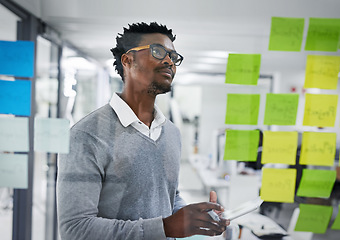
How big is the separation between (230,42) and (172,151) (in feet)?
1.10

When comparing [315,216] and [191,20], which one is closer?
[191,20]

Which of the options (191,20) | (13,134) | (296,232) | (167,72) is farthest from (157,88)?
(296,232)

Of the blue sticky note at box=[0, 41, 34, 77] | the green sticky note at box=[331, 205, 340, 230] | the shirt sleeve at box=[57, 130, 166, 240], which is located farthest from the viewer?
the green sticky note at box=[331, 205, 340, 230]

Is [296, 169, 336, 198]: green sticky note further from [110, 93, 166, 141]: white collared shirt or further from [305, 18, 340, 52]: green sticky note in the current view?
[110, 93, 166, 141]: white collared shirt

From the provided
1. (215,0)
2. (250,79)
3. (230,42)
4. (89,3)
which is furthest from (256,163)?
(89,3)

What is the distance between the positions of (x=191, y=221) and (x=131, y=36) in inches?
18.5

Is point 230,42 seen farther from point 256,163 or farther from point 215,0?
point 256,163

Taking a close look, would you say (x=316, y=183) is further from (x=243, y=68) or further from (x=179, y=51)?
(x=179, y=51)

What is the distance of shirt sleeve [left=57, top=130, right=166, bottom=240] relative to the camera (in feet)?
1.92

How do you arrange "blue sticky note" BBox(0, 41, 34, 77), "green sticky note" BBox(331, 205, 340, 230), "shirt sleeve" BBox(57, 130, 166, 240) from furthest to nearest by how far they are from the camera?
"green sticky note" BBox(331, 205, 340, 230)
"blue sticky note" BBox(0, 41, 34, 77)
"shirt sleeve" BBox(57, 130, 166, 240)

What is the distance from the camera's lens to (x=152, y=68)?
0.62 meters

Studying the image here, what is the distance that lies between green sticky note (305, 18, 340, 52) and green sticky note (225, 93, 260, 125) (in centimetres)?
22

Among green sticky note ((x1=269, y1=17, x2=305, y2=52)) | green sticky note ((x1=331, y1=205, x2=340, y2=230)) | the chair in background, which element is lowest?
the chair in background

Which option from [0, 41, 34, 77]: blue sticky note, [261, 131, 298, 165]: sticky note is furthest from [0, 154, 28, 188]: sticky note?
[261, 131, 298, 165]: sticky note
